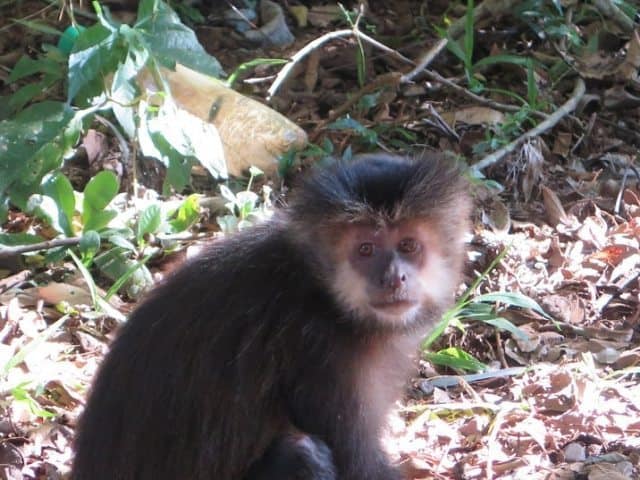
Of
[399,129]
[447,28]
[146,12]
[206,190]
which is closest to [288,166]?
[206,190]

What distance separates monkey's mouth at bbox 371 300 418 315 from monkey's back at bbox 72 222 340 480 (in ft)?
0.98

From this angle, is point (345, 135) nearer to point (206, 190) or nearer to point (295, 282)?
point (206, 190)

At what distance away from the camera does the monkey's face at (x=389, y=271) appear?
4.50 meters

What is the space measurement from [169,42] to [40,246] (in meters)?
1.38

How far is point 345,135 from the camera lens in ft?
25.8

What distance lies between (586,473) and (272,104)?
4.29m

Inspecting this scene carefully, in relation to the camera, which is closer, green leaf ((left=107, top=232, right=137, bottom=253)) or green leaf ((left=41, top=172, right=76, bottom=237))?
green leaf ((left=107, top=232, right=137, bottom=253))

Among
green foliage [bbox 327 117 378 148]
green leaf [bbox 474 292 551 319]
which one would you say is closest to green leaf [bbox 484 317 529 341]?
green leaf [bbox 474 292 551 319]

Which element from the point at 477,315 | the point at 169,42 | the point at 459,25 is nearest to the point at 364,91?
the point at 459,25

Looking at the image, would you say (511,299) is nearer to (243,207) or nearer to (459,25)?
(243,207)

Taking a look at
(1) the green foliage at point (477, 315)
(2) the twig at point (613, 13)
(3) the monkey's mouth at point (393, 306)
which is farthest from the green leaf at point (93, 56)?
(2) the twig at point (613, 13)

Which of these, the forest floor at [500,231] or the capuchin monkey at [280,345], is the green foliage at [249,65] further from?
the capuchin monkey at [280,345]

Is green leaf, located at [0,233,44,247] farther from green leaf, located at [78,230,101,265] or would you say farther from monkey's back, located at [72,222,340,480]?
monkey's back, located at [72,222,340,480]

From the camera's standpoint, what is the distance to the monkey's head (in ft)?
14.9
